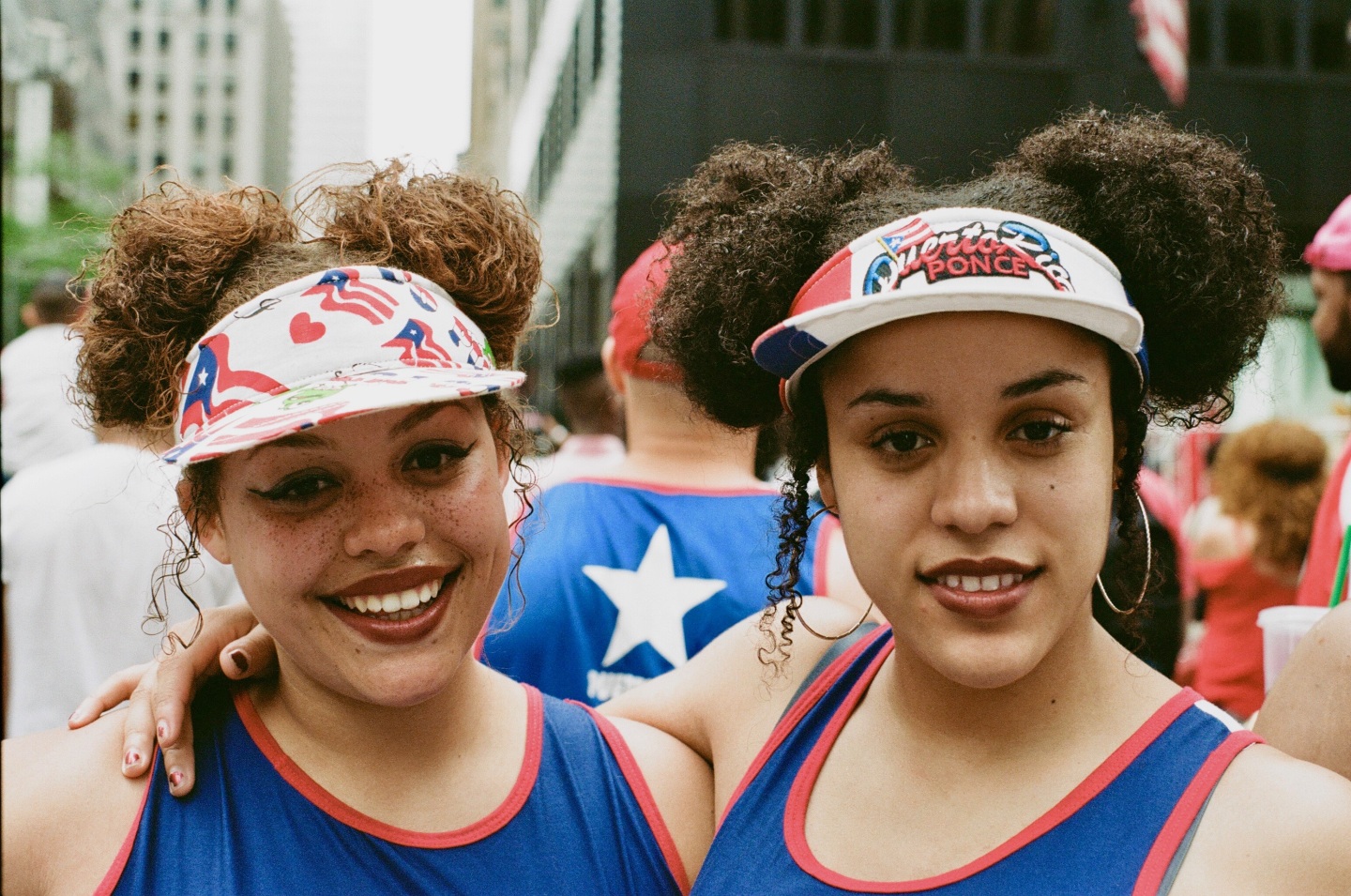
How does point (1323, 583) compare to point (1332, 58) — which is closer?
point (1323, 583)

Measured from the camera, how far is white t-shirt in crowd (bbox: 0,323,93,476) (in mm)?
5219

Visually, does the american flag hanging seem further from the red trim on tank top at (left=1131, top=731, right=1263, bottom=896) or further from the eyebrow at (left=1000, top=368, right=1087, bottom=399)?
the red trim on tank top at (left=1131, top=731, right=1263, bottom=896)

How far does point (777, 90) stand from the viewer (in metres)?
13.3

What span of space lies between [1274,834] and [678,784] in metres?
0.91

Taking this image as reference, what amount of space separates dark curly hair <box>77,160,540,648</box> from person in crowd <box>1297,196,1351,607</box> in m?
1.91

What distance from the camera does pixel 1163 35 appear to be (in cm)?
1080

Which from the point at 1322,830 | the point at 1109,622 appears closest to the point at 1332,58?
the point at 1109,622

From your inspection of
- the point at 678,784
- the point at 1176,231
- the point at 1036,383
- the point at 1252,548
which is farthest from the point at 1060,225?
the point at 1252,548

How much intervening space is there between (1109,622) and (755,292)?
2405 mm

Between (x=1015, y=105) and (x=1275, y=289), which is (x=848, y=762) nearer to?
(x=1275, y=289)

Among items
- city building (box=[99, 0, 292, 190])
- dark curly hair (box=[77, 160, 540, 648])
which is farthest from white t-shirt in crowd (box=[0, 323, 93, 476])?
city building (box=[99, 0, 292, 190])

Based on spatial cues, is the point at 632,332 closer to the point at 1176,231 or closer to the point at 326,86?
the point at 1176,231

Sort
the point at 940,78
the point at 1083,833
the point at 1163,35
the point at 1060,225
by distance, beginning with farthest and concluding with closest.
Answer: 1. the point at 940,78
2. the point at 1163,35
3. the point at 1060,225
4. the point at 1083,833

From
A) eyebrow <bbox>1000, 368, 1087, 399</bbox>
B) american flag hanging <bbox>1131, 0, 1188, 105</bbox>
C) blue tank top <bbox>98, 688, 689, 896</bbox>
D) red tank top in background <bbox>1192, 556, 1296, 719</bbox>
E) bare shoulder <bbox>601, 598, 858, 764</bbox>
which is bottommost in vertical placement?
red tank top in background <bbox>1192, 556, 1296, 719</bbox>
